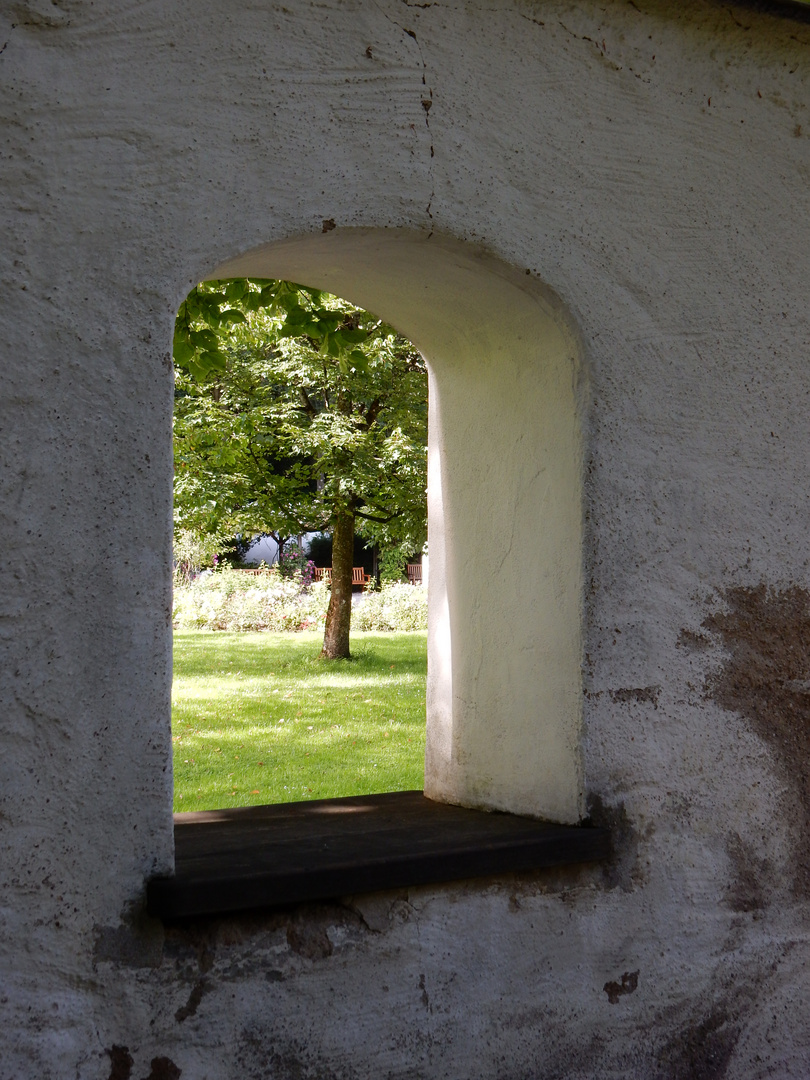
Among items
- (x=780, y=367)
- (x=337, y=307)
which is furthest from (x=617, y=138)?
(x=337, y=307)

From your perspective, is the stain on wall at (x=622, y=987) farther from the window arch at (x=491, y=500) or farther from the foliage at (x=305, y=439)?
the foliage at (x=305, y=439)

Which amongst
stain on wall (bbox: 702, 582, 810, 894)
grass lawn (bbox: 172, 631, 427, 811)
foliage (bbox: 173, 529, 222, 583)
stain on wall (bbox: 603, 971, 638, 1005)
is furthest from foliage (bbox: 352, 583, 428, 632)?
stain on wall (bbox: 603, 971, 638, 1005)

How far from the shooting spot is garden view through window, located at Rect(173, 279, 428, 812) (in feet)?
23.9

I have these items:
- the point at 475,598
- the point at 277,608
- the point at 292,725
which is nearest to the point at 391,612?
the point at 277,608

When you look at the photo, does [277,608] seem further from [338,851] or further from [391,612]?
[338,851]

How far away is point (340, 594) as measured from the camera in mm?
12055

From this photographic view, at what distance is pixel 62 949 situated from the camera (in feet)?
6.17

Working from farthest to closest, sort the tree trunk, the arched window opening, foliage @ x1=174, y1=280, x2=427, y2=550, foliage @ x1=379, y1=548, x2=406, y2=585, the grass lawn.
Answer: foliage @ x1=379, y1=548, x2=406, y2=585
the tree trunk
foliage @ x1=174, y1=280, x2=427, y2=550
the grass lawn
the arched window opening

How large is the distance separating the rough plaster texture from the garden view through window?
157 inches

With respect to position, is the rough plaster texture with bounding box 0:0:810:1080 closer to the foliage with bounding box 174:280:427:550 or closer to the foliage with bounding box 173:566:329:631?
the foliage with bounding box 174:280:427:550

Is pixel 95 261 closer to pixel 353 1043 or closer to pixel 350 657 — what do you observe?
pixel 353 1043

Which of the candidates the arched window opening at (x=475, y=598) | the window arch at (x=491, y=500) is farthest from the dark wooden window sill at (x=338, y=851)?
the window arch at (x=491, y=500)

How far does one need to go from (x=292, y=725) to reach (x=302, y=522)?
397 cm

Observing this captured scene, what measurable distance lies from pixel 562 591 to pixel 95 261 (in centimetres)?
141
